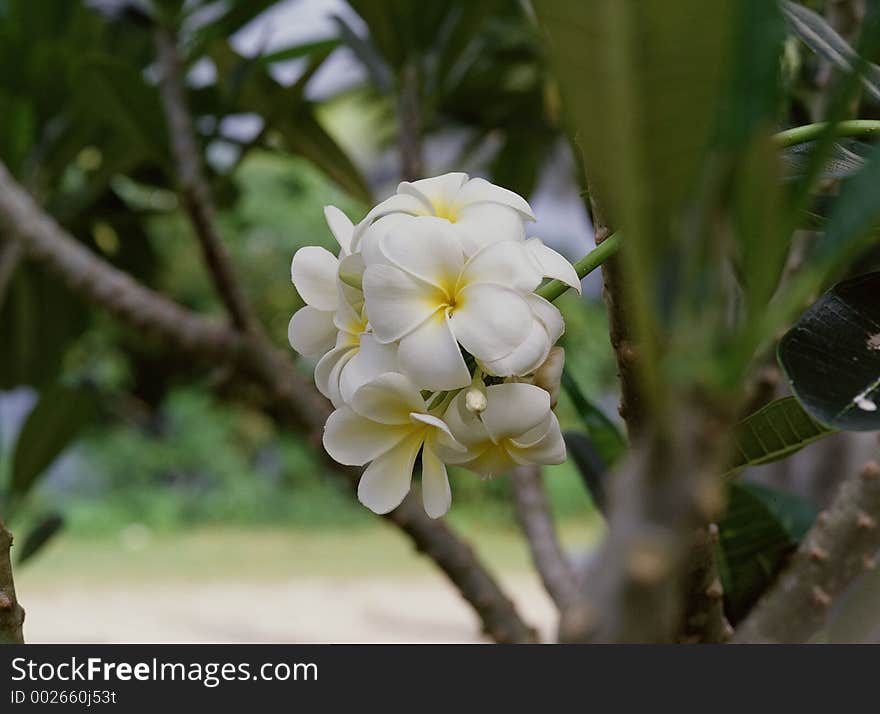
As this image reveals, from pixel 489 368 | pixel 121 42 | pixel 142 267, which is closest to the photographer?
pixel 489 368

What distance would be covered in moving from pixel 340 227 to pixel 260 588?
403cm

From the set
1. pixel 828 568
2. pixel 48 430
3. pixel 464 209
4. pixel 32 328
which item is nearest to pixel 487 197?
pixel 464 209

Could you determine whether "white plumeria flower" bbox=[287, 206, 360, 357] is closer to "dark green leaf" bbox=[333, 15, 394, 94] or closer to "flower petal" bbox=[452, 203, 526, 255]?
"flower petal" bbox=[452, 203, 526, 255]

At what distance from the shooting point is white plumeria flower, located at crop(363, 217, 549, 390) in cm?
29

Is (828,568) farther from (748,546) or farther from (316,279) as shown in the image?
(316,279)

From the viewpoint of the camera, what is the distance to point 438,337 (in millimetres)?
286

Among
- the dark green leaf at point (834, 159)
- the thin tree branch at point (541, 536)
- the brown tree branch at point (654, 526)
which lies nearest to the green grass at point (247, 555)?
the thin tree branch at point (541, 536)

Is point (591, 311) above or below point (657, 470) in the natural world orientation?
below

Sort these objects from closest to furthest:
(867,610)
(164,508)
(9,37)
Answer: (867,610)
(9,37)
(164,508)

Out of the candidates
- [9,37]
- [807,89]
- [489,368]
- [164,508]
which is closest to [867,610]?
[489,368]

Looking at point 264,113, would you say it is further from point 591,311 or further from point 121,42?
point 591,311

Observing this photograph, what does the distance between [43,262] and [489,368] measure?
722mm

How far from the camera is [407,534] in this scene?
2.45ft

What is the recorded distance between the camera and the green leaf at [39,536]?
2.93 ft
